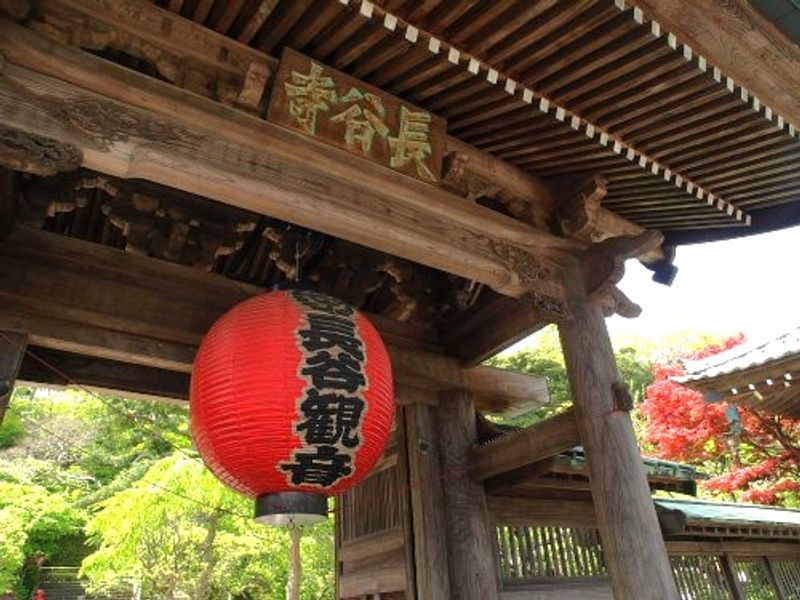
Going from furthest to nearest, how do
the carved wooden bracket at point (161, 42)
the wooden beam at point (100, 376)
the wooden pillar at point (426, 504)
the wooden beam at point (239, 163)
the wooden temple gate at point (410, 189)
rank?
1. the wooden pillar at point (426, 504)
2. the wooden beam at point (100, 376)
3. the wooden temple gate at point (410, 189)
4. the carved wooden bracket at point (161, 42)
5. the wooden beam at point (239, 163)

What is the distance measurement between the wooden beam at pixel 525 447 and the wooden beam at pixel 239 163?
95cm

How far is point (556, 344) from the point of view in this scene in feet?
86.6

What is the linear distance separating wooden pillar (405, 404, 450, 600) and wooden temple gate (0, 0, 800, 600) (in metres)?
0.02


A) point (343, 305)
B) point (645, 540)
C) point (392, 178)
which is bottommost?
point (645, 540)

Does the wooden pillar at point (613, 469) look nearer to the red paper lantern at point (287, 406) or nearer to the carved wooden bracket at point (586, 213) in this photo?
the carved wooden bracket at point (586, 213)

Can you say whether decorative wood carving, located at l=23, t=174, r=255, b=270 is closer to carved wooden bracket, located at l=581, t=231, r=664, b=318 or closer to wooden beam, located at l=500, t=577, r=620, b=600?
carved wooden bracket, located at l=581, t=231, r=664, b=318

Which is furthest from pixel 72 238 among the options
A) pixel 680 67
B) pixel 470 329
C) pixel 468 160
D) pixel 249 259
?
pixel 680 67

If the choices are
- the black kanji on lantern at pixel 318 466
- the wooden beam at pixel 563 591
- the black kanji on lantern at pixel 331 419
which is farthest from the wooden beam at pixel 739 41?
the wooden beam at pixel 563 591

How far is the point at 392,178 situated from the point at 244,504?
11.2 metres

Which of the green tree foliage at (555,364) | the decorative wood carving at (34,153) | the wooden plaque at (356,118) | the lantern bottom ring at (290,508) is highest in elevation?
the green tree foliage at (555,364)

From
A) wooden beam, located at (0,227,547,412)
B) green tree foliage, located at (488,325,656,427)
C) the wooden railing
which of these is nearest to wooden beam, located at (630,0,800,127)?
wooden beam, located at (0,227,547,412)

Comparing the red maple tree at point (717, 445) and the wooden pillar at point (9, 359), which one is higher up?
the red maple tree at point (717, 445)

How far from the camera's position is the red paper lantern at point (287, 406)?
2.92 metres

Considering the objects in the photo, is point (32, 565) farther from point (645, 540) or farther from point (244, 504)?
point (645, 540)
